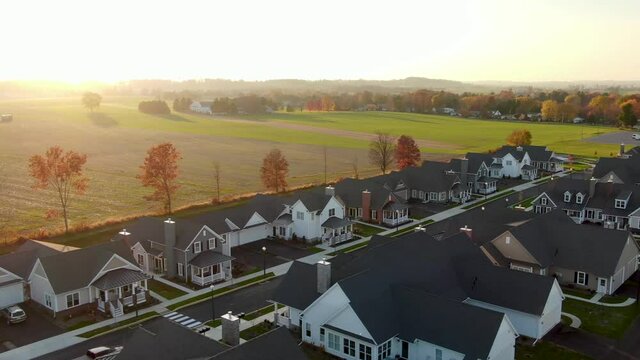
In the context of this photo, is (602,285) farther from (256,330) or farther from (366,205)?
(366,205)

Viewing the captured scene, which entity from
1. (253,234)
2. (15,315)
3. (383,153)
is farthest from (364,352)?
(383,153)

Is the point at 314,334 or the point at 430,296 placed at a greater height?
the point at 430,296

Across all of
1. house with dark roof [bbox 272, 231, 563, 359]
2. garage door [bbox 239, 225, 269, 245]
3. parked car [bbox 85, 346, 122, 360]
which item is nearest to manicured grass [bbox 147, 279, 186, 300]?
parked car [bbox 85, 346, 122, 360]

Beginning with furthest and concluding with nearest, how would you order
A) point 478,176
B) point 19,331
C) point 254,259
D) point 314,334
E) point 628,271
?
point 478,176 → point 254,259 → point 628,271 → point 19,331 → point 314,334

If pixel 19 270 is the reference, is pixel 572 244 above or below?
above

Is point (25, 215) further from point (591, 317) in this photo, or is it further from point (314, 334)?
point (591, 317)

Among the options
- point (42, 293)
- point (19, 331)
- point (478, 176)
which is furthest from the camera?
point (478, 176)

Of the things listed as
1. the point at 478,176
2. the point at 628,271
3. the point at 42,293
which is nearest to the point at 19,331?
the point at 42,293
